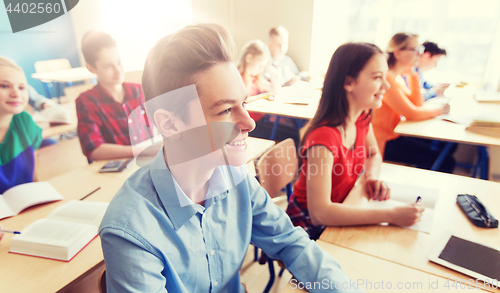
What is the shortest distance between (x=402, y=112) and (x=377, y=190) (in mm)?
1286

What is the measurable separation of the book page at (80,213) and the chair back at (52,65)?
2021 mm

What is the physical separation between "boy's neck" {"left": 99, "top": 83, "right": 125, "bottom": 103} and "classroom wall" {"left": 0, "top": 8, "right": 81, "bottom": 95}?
0.47 m

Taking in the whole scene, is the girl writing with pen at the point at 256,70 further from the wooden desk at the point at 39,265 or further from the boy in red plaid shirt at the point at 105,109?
the wooden desk at the point at 39,265

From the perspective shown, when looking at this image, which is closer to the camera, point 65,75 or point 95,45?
point 95,45

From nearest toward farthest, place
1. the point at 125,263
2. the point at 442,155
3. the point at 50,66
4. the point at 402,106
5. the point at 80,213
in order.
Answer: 1. the point at 125,263
2. the point at 80,213
3. the point at 402,106
4. the point at 442,155
5. the point at 50,66

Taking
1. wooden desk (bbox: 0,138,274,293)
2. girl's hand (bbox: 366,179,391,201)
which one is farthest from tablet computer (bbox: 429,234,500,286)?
wooden desk (bbox: 0,138,274,293)

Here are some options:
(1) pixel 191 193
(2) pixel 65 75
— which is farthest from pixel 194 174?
(2) pixel 65 75

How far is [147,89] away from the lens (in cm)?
55

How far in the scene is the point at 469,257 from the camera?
0.77 metres

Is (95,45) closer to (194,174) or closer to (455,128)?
(194,174)

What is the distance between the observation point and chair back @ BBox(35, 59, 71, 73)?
251 centimetres

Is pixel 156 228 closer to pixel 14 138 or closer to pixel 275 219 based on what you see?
pixel 275 219

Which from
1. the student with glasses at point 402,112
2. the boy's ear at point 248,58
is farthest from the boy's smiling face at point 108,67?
the student with glasses at point 402,112

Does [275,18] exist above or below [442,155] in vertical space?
above
